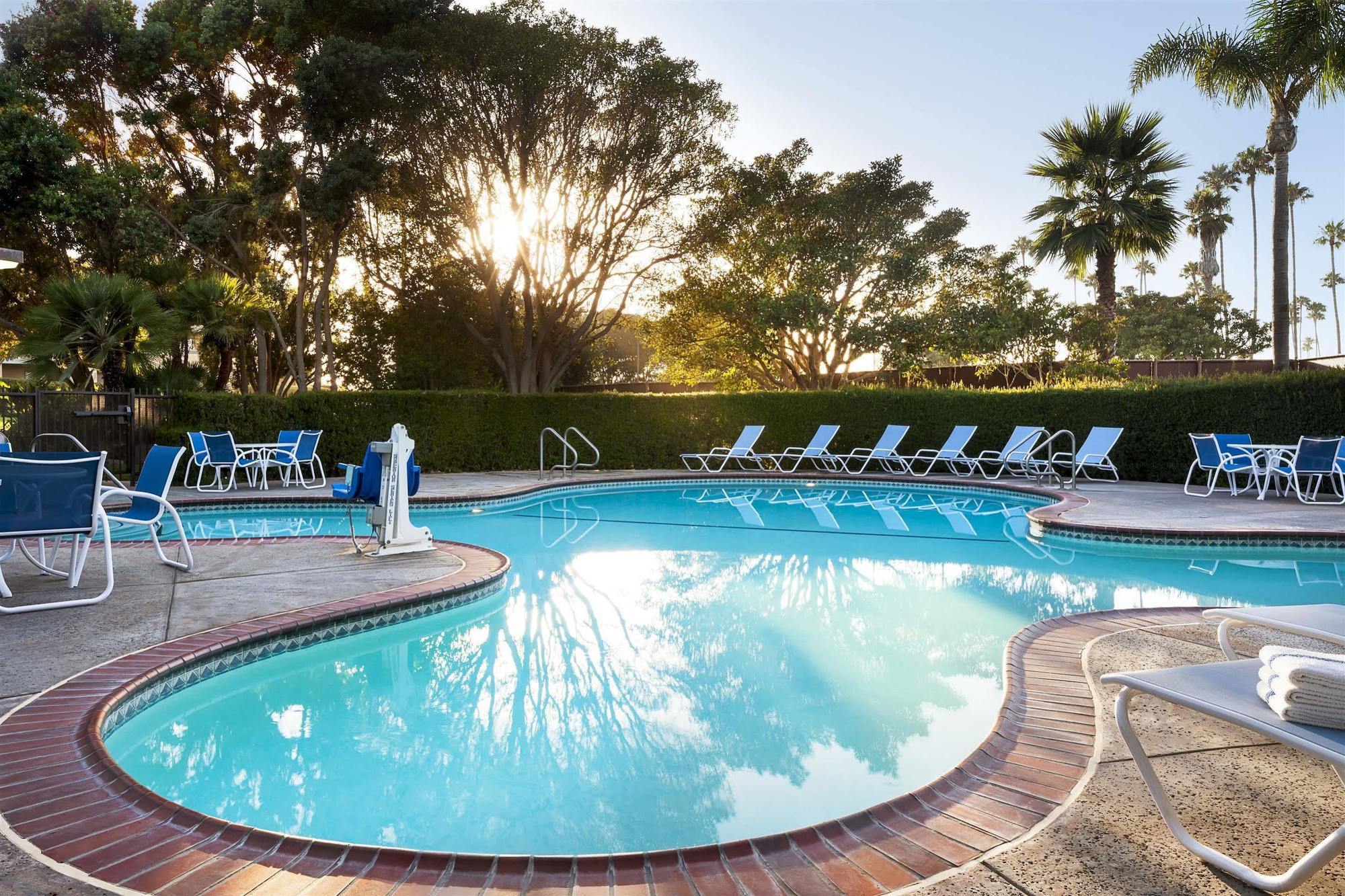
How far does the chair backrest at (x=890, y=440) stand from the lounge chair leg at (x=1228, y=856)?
40.0ft

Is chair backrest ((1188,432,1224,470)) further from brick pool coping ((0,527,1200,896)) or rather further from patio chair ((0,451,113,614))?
patio chair ((0,451,113,614))

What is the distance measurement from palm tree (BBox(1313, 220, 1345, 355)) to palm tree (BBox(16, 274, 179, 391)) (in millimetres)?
67521

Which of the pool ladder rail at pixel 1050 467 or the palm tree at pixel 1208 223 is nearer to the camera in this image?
the pool ladder rail at pixel 1050 467

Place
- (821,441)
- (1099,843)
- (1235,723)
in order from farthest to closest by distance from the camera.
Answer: (821,441)
(1099,843)
(1235,723)

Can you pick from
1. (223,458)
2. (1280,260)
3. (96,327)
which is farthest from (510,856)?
(1280,260)

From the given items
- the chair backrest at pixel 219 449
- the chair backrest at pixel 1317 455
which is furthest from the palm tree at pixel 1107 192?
the chair backrest at pixel 219 449

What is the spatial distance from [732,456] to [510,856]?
13222 mm

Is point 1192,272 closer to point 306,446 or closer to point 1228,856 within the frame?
point 306,446

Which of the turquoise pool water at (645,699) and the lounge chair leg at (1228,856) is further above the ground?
the lounge chair leg at (1228,856)

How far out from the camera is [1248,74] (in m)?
14.0

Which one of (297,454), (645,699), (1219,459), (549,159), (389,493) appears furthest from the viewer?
(549,159)

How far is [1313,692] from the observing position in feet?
5.57

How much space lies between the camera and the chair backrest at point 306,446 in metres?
12.7

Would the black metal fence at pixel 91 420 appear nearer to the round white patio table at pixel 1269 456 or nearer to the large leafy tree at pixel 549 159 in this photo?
the large leafy tree at pixel 549 159
